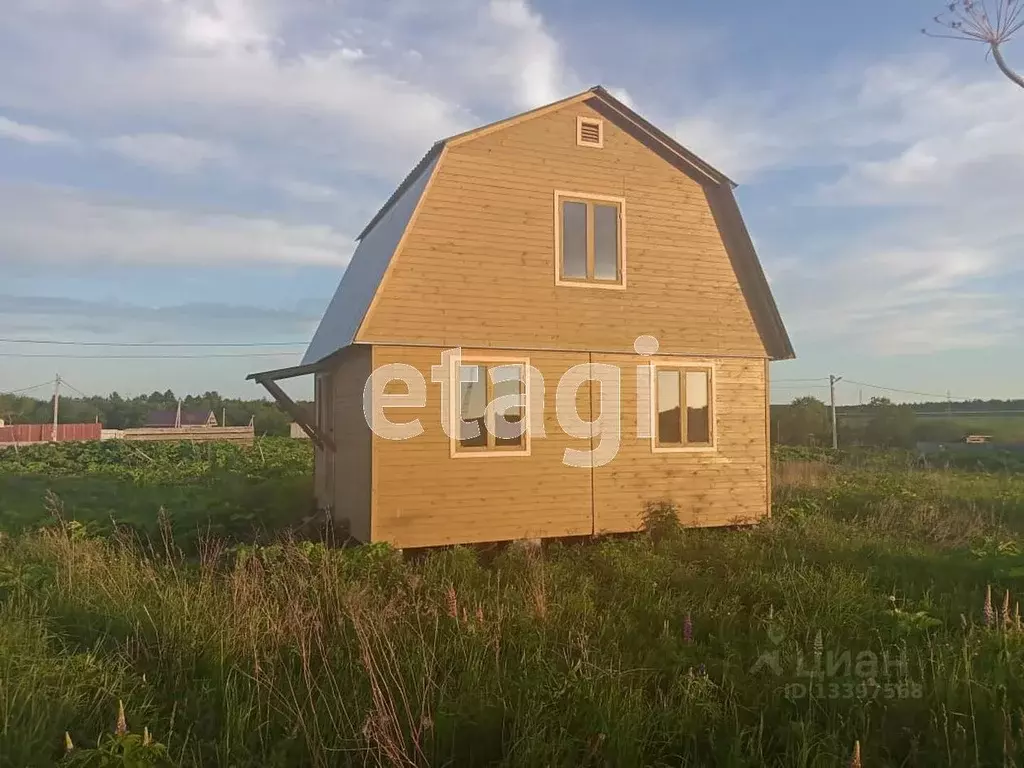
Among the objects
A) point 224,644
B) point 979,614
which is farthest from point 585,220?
point 224,644

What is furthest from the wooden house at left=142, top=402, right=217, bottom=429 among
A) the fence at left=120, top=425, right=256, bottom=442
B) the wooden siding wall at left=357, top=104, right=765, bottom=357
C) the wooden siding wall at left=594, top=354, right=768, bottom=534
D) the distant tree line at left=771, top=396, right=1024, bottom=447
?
the wooden siding wall at left=594, top=354, right=768, bottom=534

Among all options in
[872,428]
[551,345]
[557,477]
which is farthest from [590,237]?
[872,428]

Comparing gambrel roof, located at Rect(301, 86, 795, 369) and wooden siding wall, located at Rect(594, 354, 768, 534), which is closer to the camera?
gambrel roof, located at Rect(301, 86, 795, 369)

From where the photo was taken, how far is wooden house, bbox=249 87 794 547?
32.4 feet

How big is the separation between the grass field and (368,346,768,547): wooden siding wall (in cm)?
105

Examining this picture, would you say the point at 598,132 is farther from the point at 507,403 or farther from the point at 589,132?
the point at 507,403

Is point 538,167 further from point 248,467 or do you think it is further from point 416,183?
point 248,467

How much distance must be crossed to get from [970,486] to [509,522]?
563 inches

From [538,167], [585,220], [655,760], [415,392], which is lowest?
[655,760]

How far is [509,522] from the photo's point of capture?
1027 centimetres

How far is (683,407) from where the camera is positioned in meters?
11.7
